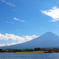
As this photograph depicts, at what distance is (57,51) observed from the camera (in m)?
27.1

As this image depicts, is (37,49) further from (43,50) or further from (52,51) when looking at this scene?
(52,51)

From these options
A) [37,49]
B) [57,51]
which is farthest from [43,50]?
[57,51]

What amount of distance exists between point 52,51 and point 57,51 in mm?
1565

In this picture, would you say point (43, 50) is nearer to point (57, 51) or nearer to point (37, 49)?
point (37, 49)

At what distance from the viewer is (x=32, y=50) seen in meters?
28.7

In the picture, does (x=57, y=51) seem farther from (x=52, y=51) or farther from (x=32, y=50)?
(x=32, y=50)

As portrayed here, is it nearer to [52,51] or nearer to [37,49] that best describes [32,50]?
[37,49]

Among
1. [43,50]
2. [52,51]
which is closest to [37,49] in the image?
[43,50]

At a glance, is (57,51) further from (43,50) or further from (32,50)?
(32,50)

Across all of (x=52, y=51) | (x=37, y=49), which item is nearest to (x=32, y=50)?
(x=37, y=49)

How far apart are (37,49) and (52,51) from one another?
3.59 metres

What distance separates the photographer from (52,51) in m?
26.4

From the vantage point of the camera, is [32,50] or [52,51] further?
[32,50]

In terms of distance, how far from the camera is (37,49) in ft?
89.8
